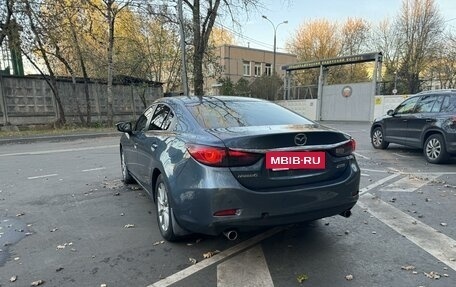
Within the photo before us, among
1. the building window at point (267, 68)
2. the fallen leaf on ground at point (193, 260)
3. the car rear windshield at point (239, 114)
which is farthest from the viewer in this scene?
the building window at point (267, 68)

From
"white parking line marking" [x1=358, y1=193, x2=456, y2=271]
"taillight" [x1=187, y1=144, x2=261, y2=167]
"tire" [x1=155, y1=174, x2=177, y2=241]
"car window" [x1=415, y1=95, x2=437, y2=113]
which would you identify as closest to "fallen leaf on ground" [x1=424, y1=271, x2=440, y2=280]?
"white parking line marking" [x1=358, y1=193, x2=456, y2=271]

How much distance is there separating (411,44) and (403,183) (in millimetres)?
34649

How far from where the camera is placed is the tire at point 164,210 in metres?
3.83

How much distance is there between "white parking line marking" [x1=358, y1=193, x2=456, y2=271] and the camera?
3.58 m

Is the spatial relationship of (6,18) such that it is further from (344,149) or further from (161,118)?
(344,149)

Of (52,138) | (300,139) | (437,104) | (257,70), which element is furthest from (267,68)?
(300,139)

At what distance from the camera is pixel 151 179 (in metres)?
4.34

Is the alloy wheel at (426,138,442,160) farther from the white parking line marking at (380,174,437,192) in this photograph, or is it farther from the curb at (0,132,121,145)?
the curb at (0,132,121,145)

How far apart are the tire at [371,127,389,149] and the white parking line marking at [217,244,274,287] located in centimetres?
853

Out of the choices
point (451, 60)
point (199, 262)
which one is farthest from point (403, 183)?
point (451, 60)

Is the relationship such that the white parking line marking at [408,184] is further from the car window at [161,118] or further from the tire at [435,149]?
the car window at [161,118]

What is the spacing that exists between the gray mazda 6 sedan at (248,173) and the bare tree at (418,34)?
3434cm

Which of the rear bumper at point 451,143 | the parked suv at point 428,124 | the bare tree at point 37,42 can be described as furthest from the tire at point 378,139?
the bare tree at point 37,42

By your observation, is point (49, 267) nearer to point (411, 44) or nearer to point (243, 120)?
point (243, 120)
